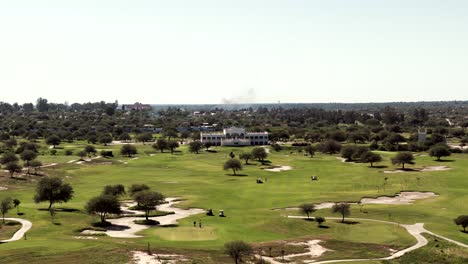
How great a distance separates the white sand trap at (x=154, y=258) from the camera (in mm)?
64375

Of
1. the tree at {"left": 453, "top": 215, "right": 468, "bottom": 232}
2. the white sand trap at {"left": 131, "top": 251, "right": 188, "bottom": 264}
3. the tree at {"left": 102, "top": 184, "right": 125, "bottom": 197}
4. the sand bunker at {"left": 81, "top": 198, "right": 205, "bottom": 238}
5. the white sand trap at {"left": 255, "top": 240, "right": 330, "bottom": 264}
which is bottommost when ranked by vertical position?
the sand bunker at {"left": 81, "top": 198, "right": 205, "bottom": 238}

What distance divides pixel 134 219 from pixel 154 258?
31903mm

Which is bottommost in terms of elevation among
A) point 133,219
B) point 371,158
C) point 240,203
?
point 240,203

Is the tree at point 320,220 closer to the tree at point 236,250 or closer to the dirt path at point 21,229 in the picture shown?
the tree at point 236,250

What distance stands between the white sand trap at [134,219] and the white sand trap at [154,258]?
1523 centimetres

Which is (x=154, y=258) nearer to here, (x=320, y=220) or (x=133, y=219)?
(x=133, y=219)

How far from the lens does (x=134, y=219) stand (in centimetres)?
9675

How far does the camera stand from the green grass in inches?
2857

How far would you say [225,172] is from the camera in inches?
6649

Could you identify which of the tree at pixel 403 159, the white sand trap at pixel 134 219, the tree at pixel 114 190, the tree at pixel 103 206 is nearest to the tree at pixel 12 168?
the tree at pixel 114 190

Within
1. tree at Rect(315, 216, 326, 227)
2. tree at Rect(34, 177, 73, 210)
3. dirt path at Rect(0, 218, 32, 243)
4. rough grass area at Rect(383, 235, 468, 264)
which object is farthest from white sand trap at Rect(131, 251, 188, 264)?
tree at Rect(34, 177, 73, 210)

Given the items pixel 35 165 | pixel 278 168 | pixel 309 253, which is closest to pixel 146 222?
pixel 309 253

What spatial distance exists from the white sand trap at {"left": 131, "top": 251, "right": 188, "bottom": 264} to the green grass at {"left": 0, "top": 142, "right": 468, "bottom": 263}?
172 cm

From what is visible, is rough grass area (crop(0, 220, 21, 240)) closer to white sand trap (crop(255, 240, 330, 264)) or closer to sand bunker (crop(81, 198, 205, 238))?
sand bunker (crop(81, 198, 205, 238))
